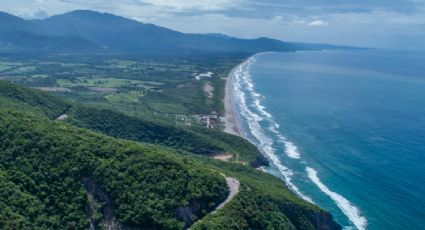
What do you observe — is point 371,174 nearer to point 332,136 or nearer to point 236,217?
point 332,136

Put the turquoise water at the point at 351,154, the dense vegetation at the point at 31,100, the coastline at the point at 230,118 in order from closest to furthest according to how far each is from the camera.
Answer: the turquoise water at the point at 351,154, the dense vegetation at the point at 31,100, the coastline at the point at 230,118

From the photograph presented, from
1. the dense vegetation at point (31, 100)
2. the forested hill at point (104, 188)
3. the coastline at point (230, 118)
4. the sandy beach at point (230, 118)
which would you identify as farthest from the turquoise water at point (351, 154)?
the dense vegetation at point (31, 100)

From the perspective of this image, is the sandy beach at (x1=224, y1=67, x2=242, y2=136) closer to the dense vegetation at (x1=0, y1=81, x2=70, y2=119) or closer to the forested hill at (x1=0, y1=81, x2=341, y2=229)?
the dense vegetation at (x1=0, y1=81, x2=70, y2=119)

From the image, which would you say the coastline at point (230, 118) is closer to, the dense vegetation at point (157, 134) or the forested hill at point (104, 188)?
the dense vegetation at point (157, 134)

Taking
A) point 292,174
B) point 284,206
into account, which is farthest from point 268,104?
point 284,206

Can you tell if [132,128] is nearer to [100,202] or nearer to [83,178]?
[83,178]

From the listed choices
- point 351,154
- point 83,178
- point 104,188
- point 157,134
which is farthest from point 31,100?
point 351,154
